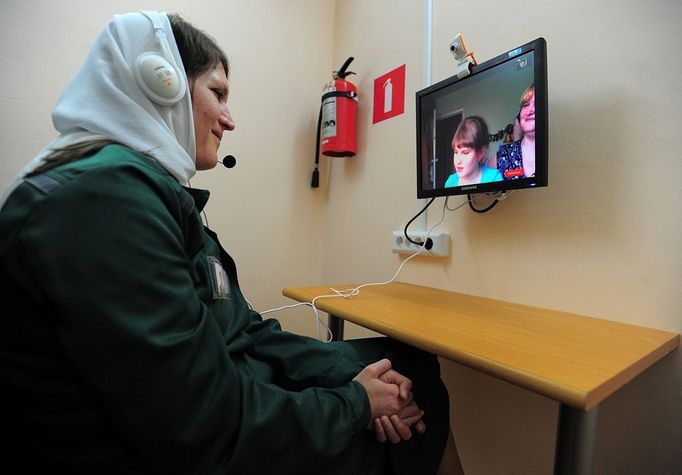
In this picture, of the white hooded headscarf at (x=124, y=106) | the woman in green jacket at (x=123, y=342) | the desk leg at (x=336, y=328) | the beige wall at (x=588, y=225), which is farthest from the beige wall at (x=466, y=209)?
the white hooded headscarf at (x=124, y=106)

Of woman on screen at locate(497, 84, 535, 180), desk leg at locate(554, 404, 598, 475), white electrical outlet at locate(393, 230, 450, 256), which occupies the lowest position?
desk leg at locate(554, 404, 598, 475)

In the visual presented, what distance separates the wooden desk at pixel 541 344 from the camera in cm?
54

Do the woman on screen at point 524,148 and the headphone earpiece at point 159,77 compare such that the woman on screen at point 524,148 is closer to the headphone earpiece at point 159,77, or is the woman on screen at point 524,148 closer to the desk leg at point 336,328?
the desk leg at point 336,328

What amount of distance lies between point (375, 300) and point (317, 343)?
0.32 metres

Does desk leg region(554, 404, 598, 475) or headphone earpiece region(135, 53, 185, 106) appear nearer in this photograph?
desk leg region(554, 404, 598, 475)

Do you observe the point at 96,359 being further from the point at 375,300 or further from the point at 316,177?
the point at 316,177

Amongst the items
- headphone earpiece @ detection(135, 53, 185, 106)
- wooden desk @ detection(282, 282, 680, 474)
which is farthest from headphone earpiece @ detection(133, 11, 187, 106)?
wooden desk @ detection(282, 282, 680, 474)

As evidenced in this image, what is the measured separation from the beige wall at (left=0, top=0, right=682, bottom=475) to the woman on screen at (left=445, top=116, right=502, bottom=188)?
17 centimetres

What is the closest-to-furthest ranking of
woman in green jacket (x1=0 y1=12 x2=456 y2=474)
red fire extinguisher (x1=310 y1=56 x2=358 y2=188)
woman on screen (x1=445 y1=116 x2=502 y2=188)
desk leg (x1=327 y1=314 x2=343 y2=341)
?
woman in green jacket (x1=0 y1=12 x2=456 y2=474)
woman on screen (x1=445 y1=116 x2=502 y2=188)
desk leg (x1=327 y1=314 x2=343 y2=341)
red fire extinguisher (x1=310 y1=56 x2=358 y2=188)

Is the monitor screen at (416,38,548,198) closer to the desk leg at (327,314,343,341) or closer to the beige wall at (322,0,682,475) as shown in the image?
the beige wall at (322,0,682,475)

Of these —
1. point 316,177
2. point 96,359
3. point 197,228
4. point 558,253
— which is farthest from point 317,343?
point 316,177

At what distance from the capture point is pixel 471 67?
113cm

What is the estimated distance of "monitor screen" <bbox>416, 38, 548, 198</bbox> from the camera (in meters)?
0.95

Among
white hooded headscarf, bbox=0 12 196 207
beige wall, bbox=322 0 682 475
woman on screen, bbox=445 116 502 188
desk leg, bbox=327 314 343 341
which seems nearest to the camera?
white hooded headscarf, bbox=0 12 196 207
